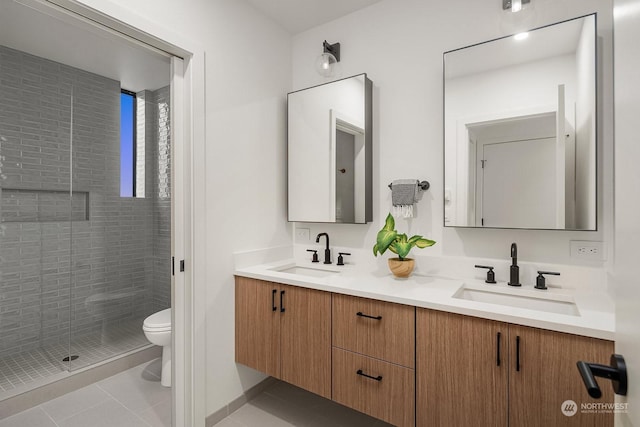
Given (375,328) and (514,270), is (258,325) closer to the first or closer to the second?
(375,328)

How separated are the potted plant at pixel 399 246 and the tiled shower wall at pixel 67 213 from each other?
4.32ft

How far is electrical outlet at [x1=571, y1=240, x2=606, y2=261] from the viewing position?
1446 mm

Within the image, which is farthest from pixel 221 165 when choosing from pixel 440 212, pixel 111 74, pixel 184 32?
pixel 440 212

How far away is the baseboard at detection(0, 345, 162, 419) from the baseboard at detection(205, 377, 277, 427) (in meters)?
0.84

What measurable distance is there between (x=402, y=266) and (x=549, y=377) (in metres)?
0.79

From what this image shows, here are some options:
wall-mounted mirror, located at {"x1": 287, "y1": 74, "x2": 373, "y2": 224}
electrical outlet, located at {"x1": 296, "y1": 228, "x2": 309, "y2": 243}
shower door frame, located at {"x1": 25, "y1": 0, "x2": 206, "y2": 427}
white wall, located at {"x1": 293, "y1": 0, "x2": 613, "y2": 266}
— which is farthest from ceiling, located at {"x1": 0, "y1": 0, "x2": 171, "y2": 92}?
electrical outlet, located at {"x1": 296, "y1": 228, "x2": 309, "y2": 243}

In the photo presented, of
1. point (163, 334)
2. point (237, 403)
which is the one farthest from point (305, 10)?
point (237, 403)

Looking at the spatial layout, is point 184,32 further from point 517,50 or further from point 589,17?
point 589,17

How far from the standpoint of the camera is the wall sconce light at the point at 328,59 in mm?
2078

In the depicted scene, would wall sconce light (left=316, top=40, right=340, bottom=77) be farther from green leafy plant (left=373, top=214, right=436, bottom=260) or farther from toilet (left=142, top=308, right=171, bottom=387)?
toilet (left=142, top=308, right=171, bottom=387)

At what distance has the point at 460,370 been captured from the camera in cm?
128

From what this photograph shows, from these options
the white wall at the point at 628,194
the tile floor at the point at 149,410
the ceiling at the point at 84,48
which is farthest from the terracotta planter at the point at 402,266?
the ceiling at the point at 84,48

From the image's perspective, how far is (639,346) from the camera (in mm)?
479

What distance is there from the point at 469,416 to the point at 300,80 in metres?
2.28
